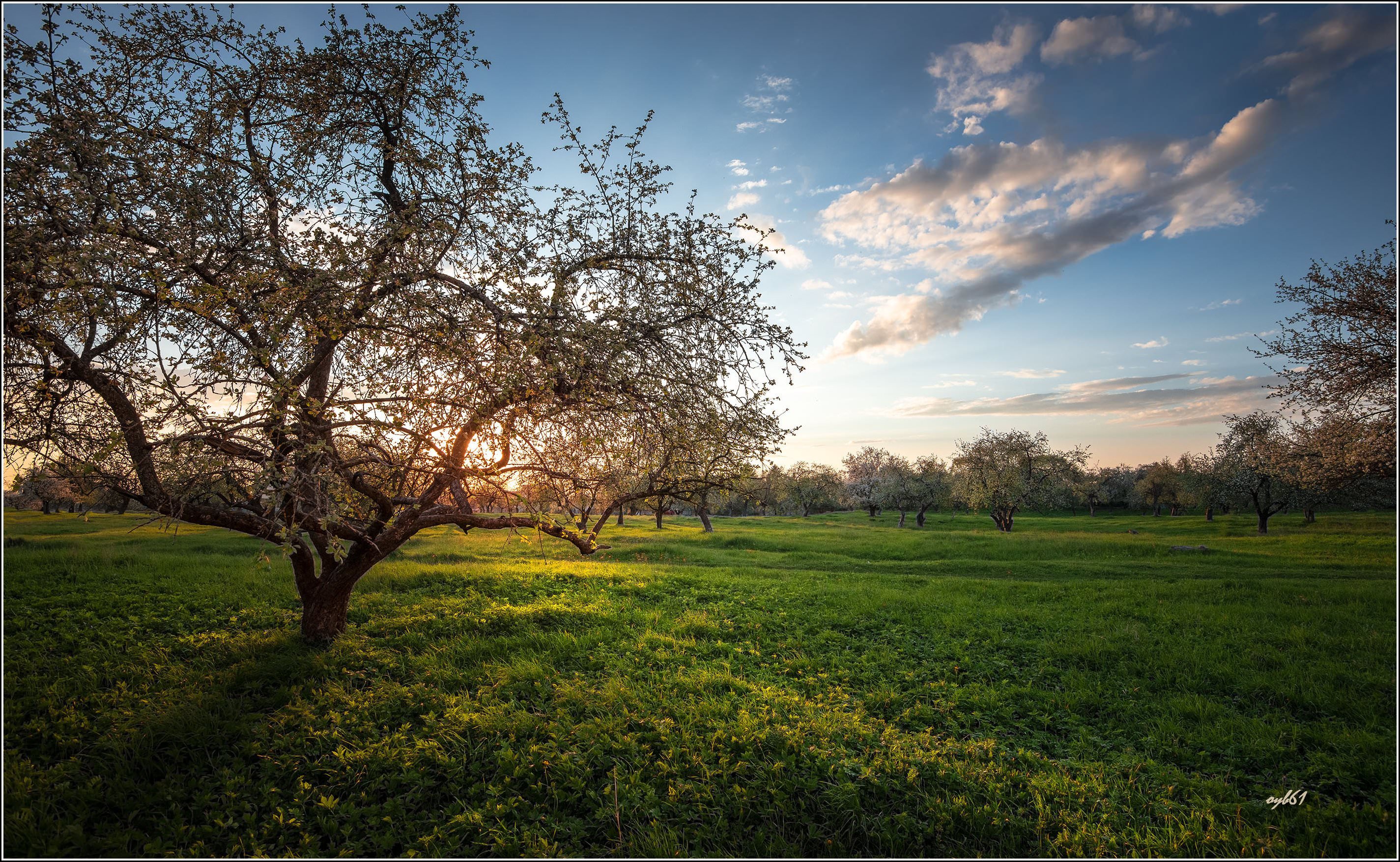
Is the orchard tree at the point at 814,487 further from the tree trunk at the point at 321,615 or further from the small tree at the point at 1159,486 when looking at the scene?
the tree trunk at the point at 321,615

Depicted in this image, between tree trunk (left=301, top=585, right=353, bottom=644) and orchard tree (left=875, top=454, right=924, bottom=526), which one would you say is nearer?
tree trunk (left=301, top=585, right=353, bottom=644)

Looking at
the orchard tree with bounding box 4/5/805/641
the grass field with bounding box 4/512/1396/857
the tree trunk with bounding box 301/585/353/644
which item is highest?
the orchard tree with bounding box 4/5/805/641

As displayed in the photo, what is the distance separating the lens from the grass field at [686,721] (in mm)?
5898

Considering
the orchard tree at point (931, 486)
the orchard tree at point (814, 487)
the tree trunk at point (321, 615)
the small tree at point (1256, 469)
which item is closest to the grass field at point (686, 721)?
the tree trunk at point (321, 615)

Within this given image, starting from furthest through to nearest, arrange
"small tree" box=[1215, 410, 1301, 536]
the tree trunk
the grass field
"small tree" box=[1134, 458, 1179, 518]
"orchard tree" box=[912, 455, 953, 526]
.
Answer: "small tree" box=[1134, 458, 1179, 518] → "orchard tree" box=[912, 455, 953, 526] → "small tree" box=[1215, 410, 1301, 536] → the tree trunk → the grass field

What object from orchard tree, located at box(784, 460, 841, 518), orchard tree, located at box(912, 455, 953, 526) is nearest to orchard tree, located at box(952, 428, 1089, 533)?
orchard tree, located at box(912, 455, 953, 526)

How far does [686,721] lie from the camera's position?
7773 mm

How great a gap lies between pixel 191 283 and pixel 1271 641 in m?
21.5

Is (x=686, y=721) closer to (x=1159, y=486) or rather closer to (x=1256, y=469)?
(x=1256, y=469)

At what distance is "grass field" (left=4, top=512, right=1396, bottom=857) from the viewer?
5898 millimetres

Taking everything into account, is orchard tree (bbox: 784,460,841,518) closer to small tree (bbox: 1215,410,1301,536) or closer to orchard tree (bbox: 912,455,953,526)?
orchard tree (bbox: 912,455,953,526)

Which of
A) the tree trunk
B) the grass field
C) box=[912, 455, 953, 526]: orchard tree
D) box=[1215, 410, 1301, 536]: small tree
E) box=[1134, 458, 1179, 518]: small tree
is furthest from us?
box=[1134, 458, 1179, 518]: small tree

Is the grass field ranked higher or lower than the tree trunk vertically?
lower

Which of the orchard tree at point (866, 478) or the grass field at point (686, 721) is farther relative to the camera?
the orchard tree at point (866, 478)
